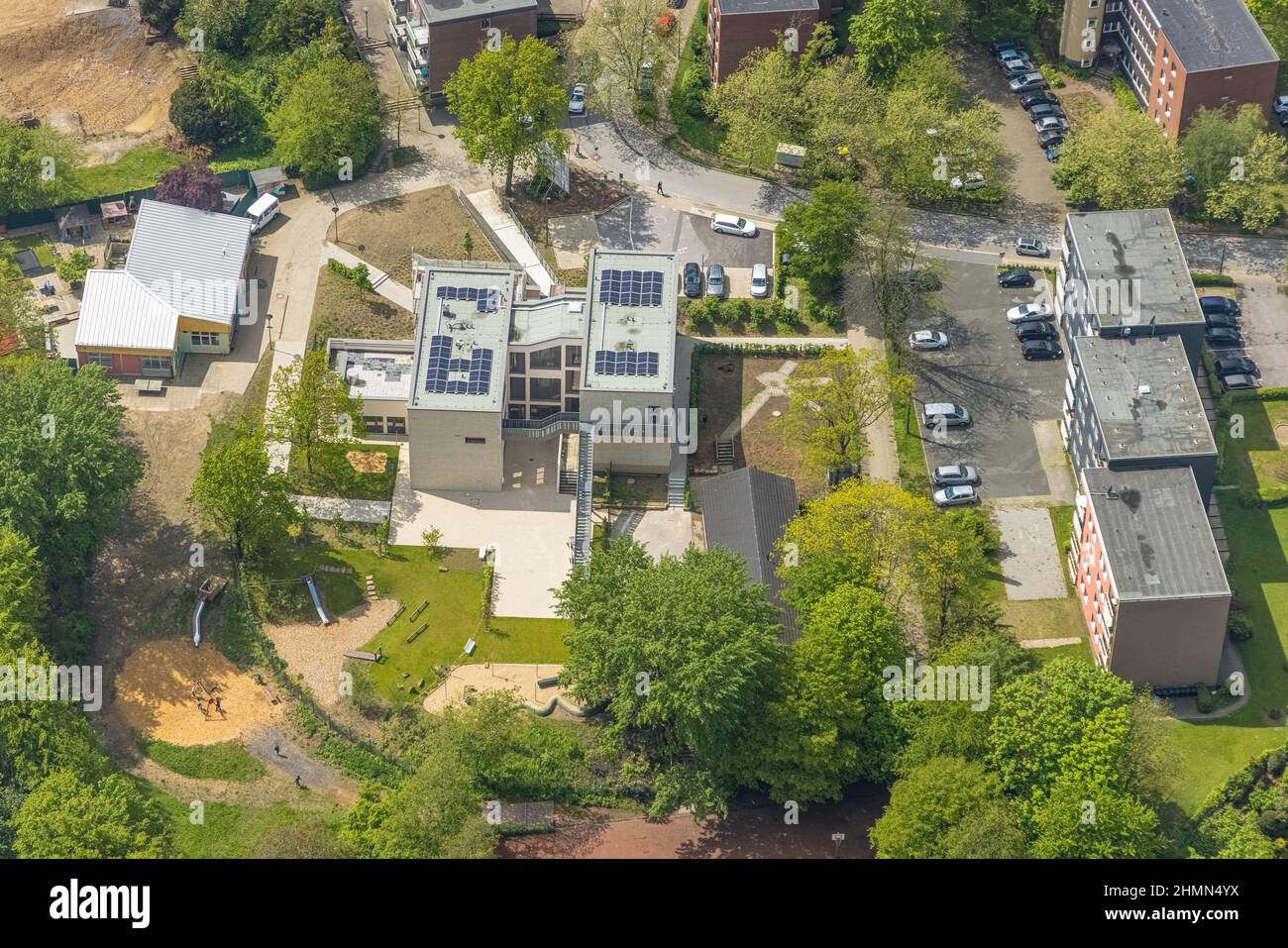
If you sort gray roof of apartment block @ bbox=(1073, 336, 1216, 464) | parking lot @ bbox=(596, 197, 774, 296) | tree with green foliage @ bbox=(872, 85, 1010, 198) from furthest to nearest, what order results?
1. tree with green foliage @ bbox=(872, 85, 1010, 198)
2. parking lot @ bbox=(596, 197, 774, 296)
3. gray roof of apartment block @ bbox=(1073, 336, 1216, 464)

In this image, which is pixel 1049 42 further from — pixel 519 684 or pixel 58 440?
pixel 58 440

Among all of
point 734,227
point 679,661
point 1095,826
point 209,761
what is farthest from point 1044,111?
point 209,761

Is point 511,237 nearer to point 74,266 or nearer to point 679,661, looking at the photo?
point 74,266

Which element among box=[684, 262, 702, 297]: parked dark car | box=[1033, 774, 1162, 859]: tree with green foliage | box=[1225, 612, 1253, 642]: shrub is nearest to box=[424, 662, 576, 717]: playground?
box=[1033, 774, 1162, 859]: tree with green foliage

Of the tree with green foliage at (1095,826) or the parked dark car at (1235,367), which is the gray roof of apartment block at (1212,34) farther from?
the tree with green foliage at (1095,826)

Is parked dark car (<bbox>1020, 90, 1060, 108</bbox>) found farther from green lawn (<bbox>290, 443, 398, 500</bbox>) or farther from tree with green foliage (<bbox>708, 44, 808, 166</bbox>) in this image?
green lawn (<bbox>290, 443, 398, 500</bbox>)

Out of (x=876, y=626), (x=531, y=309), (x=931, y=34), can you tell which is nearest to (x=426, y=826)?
(x=876, y=626)
